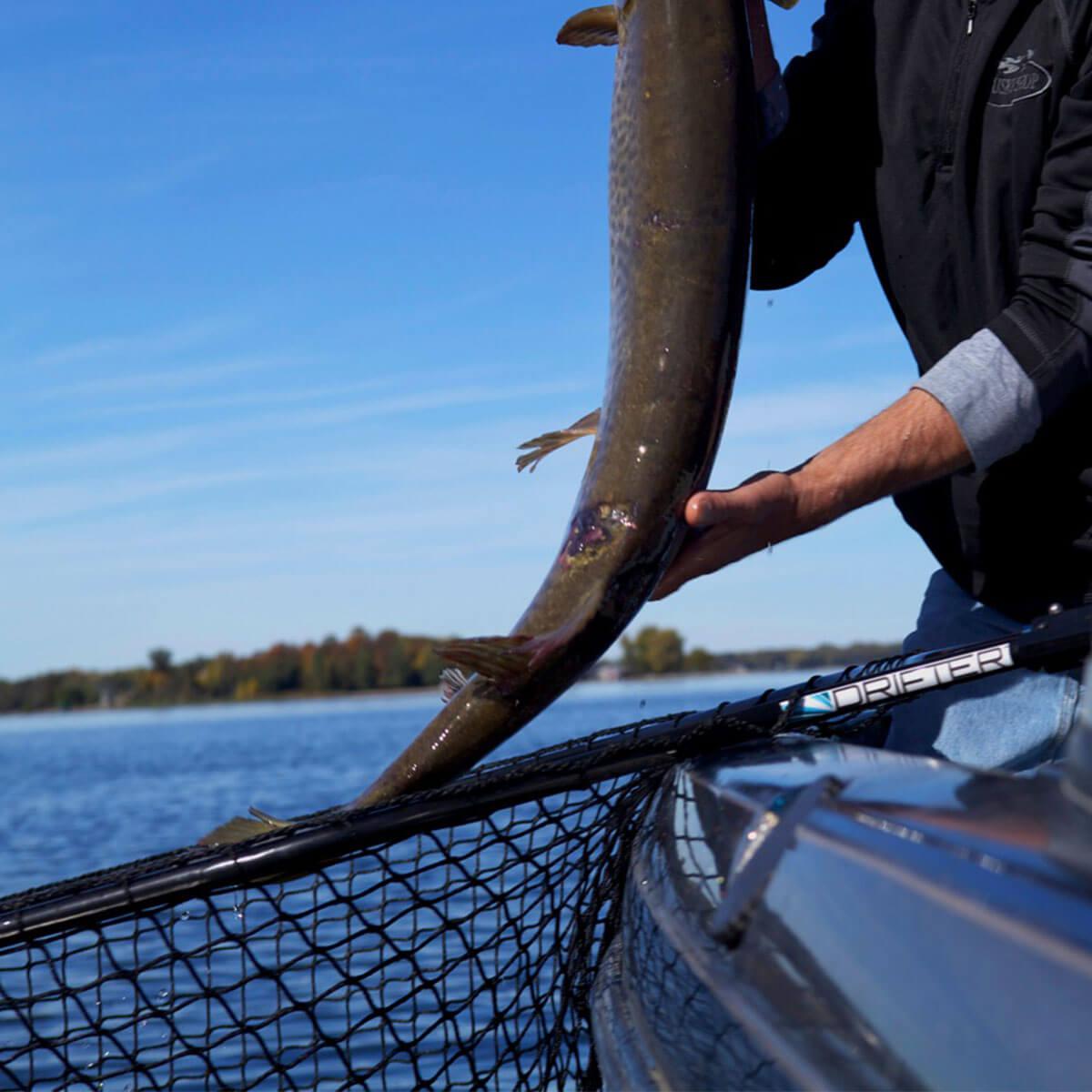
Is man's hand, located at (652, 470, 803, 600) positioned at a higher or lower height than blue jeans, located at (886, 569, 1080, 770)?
higher

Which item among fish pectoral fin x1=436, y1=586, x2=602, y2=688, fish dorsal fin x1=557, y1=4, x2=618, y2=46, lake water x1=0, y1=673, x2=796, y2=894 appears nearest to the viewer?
fish pectoral fin x1=436, y1=586, x2=602, y2=688

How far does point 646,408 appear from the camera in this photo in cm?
264

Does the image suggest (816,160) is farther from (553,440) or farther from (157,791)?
(157,791)

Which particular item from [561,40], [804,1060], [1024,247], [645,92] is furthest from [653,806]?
[561,40]

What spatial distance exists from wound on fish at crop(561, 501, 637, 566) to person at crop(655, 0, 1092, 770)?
5.4 inches

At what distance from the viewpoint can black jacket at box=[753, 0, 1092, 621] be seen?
7.24ft

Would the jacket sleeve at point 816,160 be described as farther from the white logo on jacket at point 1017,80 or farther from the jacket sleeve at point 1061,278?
the jacket sleeve at point 1061,278

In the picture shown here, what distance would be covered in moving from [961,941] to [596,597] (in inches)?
68.2

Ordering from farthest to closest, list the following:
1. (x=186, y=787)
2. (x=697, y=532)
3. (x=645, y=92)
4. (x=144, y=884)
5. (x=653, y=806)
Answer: (x=186, y=787) < (x=645, y=92) < (x=697, y=532) < (x=144, y=884) < (x=653, y=806)

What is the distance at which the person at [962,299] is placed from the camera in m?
2.17

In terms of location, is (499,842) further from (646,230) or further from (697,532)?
Result: (646,230)

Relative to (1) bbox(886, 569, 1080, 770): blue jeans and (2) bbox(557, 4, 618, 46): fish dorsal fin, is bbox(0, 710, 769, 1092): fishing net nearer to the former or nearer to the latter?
(1) bbox(886, 569, 1080, 770): blue jeans

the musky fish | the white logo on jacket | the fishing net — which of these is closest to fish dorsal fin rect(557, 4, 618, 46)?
the musky fish

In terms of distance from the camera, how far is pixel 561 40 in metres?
3.26
